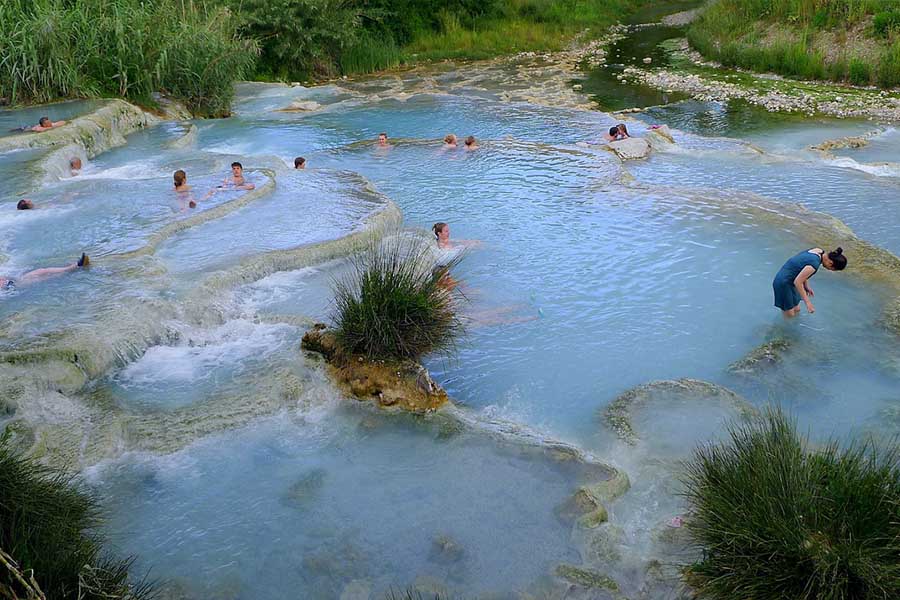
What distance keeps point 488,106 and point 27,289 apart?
41.3ft

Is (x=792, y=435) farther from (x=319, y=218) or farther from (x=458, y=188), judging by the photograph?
(x=458, y=188)

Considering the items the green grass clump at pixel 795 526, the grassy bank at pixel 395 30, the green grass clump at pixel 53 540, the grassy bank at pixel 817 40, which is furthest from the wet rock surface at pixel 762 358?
the grassy bank at pixel 395 30

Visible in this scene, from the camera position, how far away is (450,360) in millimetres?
6977

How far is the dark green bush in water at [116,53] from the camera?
14.2 m

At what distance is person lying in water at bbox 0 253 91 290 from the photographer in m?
7.98

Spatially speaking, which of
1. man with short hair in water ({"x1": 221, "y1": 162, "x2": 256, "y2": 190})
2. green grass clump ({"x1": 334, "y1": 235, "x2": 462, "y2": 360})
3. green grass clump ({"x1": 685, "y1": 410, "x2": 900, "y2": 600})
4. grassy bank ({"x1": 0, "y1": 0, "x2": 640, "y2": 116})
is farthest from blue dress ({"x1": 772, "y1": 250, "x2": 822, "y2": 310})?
grassy bank ({"x1": 0, "y1": 0, "x2": 640, "y2": 116})

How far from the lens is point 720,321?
7.56 metres

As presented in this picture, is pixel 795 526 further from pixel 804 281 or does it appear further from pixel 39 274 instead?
pixel 39 274

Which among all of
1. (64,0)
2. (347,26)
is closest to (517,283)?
(64,0)

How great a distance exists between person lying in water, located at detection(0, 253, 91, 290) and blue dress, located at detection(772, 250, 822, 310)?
715 cm

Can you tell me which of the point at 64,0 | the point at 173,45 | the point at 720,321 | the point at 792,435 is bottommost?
the point at 720,321

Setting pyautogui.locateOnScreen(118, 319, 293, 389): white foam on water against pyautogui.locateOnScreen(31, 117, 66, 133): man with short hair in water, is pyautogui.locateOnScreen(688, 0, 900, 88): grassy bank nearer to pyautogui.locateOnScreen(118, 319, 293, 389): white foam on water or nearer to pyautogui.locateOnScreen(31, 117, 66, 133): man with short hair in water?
pyautogui.locateOnScreen(118, 319, 293, 389): white foam on water

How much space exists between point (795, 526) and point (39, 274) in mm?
7680

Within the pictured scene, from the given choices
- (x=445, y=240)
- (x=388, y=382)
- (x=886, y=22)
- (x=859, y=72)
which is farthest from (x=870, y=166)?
(x=388, y=382)
